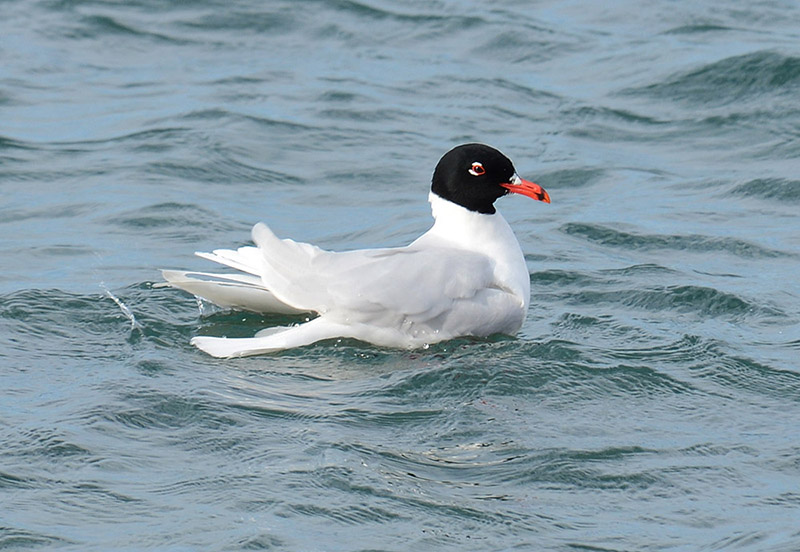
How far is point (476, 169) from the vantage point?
8.35 metres

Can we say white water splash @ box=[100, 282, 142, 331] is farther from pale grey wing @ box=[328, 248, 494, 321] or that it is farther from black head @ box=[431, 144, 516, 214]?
black head @ box=[431, 144, 516, 214]

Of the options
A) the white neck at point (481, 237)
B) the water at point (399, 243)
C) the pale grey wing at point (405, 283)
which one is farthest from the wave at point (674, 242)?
the pale grey wing at point (405, 283)

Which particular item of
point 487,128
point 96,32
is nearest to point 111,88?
point 96,32

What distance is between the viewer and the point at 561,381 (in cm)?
733

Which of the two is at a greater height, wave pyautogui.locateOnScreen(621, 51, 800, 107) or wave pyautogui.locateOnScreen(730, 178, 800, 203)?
wave pyautogui.locateOnScreen(621, 51, 800, 107)

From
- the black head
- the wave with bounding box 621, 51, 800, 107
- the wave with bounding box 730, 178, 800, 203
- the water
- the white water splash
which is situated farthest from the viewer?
the wave with bounding box 621, 51, 800, 107

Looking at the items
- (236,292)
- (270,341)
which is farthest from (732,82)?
(270,341)

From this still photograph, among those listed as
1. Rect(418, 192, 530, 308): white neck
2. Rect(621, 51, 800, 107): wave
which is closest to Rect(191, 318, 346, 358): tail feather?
Rect(418, 192, 530, 308): white neck

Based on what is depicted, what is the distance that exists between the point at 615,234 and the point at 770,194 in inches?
68.9

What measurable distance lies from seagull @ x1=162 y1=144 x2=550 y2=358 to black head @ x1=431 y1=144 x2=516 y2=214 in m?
0.32

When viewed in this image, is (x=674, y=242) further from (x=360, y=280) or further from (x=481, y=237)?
(x=360, y=280)

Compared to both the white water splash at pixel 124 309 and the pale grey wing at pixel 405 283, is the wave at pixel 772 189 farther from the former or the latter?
the white water splash at pixel 124 309

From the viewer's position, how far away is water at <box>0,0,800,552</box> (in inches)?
228

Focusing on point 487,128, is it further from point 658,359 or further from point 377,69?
point 658,359
